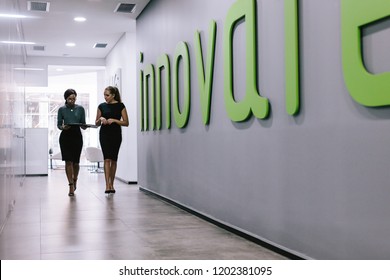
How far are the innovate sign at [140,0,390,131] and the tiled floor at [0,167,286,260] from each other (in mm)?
986

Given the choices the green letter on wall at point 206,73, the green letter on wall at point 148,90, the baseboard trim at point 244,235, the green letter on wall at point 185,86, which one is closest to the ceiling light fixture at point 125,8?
the green letter on wall at point 148,90

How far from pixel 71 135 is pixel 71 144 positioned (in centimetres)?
14

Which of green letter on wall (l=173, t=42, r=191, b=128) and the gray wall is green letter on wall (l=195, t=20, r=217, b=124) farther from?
green letter on wall (l=173, t=42, r=191, b=128)

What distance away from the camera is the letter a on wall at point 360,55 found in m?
2.33

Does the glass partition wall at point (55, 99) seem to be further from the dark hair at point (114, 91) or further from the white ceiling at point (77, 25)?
the dark hair at point (114, 91)

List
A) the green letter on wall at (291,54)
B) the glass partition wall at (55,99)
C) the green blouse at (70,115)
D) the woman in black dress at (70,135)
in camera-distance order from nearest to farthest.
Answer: the green letter on wall at (291,54) < the woman in black dress at (70,135) < the green blouse at (70,115) < the glass partition wall at (55,99)

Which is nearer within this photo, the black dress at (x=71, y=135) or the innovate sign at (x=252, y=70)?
the innovate sign at (x=252, y=70)

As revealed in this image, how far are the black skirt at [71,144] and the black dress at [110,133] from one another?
396mm

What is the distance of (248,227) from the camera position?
12.7 feet

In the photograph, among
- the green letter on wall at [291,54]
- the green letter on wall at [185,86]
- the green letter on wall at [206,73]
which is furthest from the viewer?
the green letter on wall at [185,86]

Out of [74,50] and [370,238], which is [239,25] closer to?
[370,238]

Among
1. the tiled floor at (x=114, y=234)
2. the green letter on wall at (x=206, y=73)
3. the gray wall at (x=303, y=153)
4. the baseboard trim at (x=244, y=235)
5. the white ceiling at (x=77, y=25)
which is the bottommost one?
the tiled floor at (x=114, y=234)

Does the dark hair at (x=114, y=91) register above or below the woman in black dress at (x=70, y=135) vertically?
above
